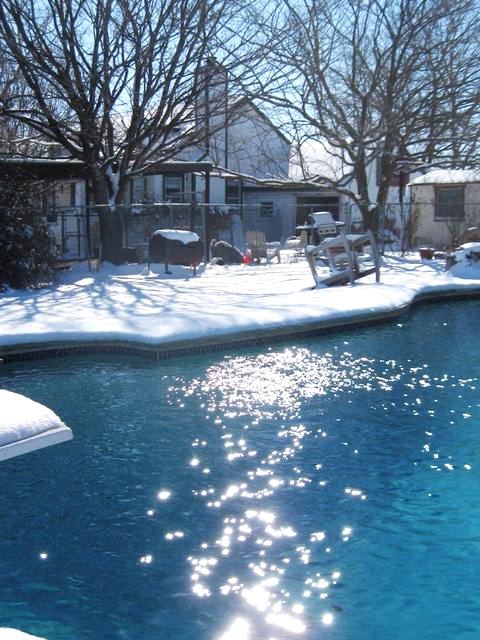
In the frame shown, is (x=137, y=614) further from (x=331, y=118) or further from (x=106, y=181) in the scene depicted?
(x=331, y=118)

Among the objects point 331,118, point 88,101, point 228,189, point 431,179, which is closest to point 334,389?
point 88,101

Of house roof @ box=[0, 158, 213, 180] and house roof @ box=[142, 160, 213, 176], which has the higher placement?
house roof @ box=[142, 160, 213, 176]

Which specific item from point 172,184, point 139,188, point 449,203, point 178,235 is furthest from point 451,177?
point 178,235

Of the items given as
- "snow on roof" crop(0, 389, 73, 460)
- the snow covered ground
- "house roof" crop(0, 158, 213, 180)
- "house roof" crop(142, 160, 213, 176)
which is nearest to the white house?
the snow covered ground

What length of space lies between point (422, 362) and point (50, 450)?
5.22 m

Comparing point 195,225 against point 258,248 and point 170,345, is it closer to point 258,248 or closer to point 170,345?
point 258,248

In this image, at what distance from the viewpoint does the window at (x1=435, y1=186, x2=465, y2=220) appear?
28.4 metres

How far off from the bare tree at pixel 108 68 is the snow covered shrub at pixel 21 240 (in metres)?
3.27

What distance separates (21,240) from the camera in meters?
14.6

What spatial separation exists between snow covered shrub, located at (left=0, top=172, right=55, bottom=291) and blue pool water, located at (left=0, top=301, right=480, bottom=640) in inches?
235

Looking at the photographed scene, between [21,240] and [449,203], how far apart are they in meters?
18.8

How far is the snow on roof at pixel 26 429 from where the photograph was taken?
3609mm

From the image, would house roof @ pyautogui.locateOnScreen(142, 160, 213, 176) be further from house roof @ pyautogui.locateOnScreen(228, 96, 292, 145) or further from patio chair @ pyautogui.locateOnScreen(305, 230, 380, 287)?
patio chair @ pyautogui.locateOnScreen(305, 230, 380, 287)

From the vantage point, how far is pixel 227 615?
157 inches
